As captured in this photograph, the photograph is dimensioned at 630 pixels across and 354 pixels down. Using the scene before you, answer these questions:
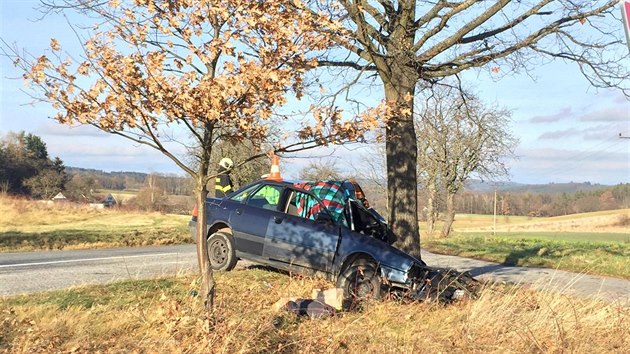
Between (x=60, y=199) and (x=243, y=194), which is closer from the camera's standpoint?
(x=243, y=194)

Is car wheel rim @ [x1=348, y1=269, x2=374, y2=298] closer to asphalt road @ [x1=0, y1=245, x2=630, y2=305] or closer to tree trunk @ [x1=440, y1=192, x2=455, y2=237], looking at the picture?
asphalt road @ [x1=0, y1=245, x2=630, y2=305]

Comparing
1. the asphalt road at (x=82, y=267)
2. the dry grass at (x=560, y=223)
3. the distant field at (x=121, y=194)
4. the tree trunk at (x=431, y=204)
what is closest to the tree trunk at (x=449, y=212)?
the tree trunk at (x=431, y=204)

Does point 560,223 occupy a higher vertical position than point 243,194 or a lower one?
lower

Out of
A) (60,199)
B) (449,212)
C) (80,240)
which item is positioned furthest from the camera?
(60,199)

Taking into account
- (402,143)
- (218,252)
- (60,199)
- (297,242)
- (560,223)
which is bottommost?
(560,223)

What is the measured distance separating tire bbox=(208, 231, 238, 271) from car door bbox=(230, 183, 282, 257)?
12cm

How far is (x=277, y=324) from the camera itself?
5.24 meters

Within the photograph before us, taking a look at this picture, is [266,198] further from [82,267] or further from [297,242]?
[82,267]

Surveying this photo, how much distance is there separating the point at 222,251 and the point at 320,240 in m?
1.71

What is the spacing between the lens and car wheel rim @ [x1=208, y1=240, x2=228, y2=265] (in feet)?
28.8

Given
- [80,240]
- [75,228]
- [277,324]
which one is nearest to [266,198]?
[277,324]

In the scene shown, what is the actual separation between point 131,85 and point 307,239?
431 cm

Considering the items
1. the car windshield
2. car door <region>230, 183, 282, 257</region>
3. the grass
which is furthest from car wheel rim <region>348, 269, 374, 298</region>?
car door <region>230, 183, 282, 257</region>

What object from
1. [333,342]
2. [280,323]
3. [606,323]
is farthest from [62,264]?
[606,323]
